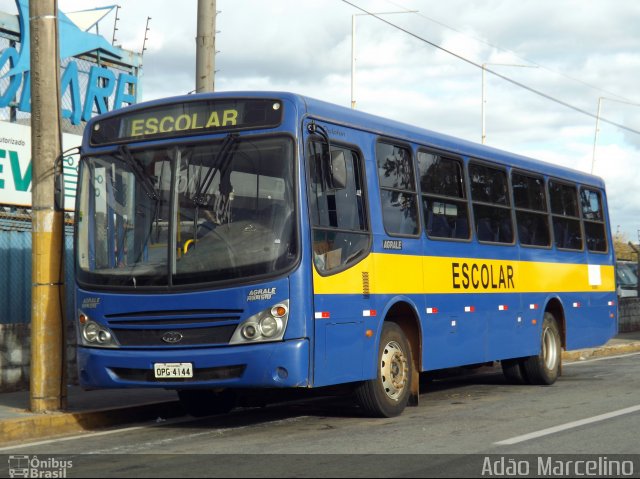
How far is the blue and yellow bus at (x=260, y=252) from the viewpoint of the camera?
9.70 metres

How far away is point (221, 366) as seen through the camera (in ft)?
31.9

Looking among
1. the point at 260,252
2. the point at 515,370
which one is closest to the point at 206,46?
the point at 260,252

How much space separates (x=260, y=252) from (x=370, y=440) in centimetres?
194

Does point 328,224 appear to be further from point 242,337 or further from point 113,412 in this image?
point 113,412

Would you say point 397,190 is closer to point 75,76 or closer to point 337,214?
point 337,214

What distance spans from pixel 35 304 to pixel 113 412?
57.3 inches

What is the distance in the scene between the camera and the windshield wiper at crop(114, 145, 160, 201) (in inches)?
403

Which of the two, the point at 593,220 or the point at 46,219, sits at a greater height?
the point at 593,220

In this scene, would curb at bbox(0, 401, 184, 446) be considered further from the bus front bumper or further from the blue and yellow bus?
the bus front bumper

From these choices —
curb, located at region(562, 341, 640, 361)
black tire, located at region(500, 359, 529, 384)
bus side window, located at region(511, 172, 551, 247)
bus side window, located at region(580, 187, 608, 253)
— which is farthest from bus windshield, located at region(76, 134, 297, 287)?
curb, located at region(562, 341, 640, 361)

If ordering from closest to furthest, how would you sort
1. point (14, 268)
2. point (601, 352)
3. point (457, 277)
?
point (457, 277) < point (14, 268) < point (601, 352)

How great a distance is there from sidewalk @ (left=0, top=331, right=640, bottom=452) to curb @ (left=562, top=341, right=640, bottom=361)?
33.3 ft

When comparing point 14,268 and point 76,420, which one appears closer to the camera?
point 76,420

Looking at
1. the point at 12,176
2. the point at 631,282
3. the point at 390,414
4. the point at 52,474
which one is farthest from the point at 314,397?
the point at 631,282
